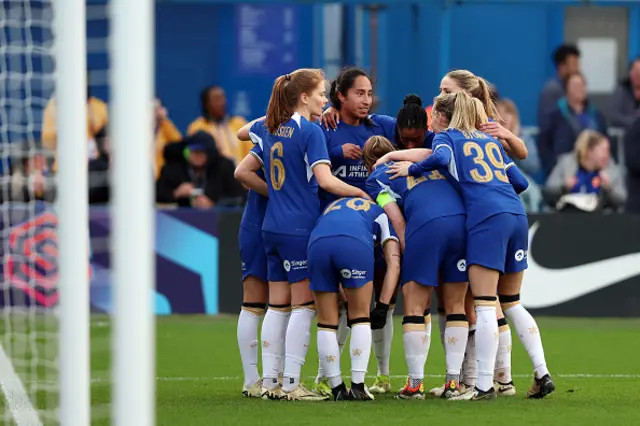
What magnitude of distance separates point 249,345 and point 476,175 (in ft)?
5.89

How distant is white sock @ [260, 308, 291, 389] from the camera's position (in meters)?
8.50

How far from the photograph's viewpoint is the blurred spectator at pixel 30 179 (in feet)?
31.2

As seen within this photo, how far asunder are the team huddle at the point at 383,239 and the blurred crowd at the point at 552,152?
5199 millimetres

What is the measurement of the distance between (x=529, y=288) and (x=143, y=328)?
9712mm

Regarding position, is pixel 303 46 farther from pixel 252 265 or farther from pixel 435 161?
pixel 435 161

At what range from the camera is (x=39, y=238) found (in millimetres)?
10922

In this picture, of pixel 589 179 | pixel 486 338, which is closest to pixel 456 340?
pixel 486 338

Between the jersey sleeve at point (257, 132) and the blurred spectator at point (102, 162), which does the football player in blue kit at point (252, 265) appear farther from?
the blurred spectator at point (102, 162)

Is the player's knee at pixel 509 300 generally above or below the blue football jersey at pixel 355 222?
below

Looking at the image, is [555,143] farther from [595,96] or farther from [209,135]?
[209,135]

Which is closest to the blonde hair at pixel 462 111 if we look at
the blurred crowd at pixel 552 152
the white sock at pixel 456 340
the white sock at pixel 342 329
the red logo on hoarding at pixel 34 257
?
the white sock at pixel 456 340

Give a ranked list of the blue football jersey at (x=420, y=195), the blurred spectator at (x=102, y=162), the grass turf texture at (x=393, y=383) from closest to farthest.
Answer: the grass turf texture at (x=393, y=383) → the blue football jersey at (x=420, y=195) → the blurred spectator at (x=102, y=162)

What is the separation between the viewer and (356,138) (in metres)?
8.88

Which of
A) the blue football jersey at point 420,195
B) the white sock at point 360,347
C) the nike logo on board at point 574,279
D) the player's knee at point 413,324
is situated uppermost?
the blue football jersey at point 420,195
